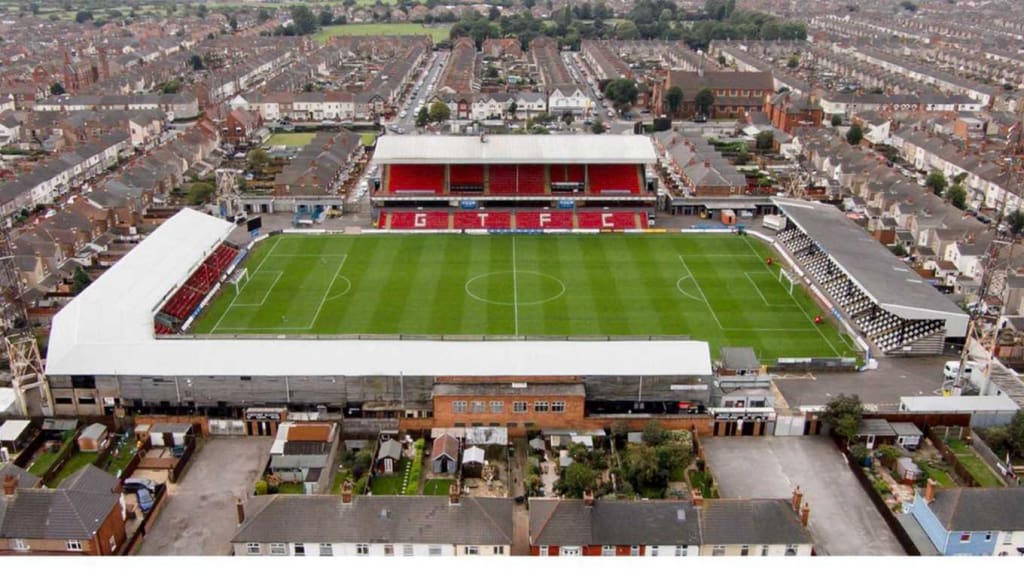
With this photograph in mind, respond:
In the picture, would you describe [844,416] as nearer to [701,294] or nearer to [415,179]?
[701,294]

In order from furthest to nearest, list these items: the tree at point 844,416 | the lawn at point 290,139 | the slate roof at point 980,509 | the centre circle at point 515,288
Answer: the lawn at point 290,139 < the centre circle at point 515,288 < the tree at point 844,416 < the slate roof at point 980,509

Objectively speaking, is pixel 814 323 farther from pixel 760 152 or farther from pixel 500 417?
pixel 760 152

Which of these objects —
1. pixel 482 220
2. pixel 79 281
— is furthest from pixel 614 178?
pixel 79 281

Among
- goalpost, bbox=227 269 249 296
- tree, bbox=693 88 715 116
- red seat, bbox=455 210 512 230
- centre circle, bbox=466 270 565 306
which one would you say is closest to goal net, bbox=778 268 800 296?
centre circle, bbox=466 270 565 306

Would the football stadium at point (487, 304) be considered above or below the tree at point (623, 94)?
below

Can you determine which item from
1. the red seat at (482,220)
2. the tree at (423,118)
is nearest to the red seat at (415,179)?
the red seat at (482,220)

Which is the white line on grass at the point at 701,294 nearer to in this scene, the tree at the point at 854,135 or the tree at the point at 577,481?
the tree at the point at 577,481
